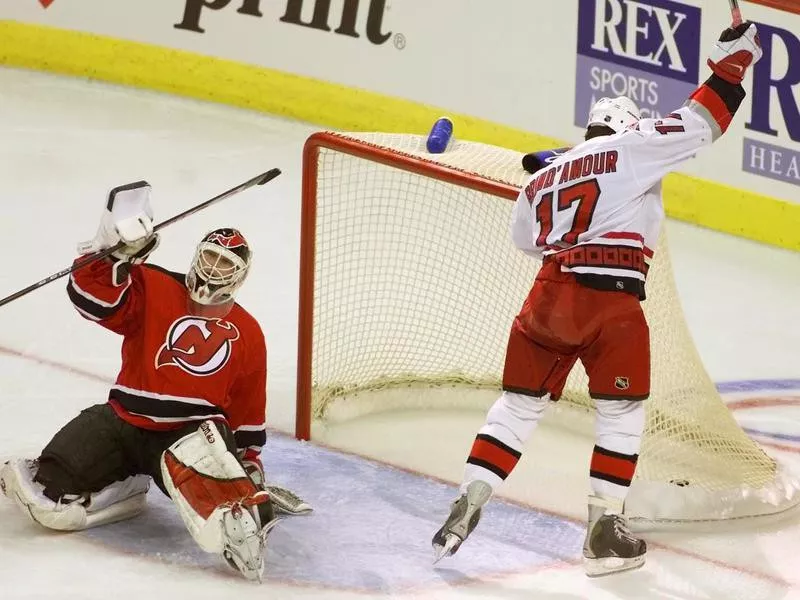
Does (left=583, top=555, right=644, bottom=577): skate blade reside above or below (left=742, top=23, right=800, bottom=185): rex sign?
below

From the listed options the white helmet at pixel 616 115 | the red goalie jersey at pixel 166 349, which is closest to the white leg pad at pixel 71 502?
the red goalie jersey at pixel 166 349

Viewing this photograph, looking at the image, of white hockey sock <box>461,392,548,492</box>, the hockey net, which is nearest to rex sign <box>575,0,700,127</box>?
the hockey net

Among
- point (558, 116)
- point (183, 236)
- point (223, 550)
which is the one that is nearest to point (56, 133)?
point (183, 236)

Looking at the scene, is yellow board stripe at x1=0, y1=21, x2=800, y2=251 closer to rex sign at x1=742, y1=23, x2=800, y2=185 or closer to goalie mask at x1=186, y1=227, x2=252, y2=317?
rex sign at x1=742, y1=23, x2=800, y2=185

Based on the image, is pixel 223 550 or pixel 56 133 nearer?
pixel 223 550

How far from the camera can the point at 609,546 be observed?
341 cm

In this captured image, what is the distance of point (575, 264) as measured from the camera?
3.43 metres

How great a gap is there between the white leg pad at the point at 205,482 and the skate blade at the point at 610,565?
2.28 ft

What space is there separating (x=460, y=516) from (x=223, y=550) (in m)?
0.49

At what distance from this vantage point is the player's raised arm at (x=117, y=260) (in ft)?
11.0

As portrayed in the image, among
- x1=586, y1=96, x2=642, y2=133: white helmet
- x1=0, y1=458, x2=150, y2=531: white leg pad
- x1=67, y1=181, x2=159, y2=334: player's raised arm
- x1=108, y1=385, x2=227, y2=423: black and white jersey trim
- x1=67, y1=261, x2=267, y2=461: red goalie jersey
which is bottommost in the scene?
x1=0, y1=458, x2=150, y2=531: white leg pad

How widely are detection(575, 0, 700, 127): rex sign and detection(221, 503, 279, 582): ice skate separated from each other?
2.82 metres

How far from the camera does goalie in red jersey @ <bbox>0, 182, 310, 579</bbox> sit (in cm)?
343

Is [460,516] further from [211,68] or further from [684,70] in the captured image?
[211,68]
